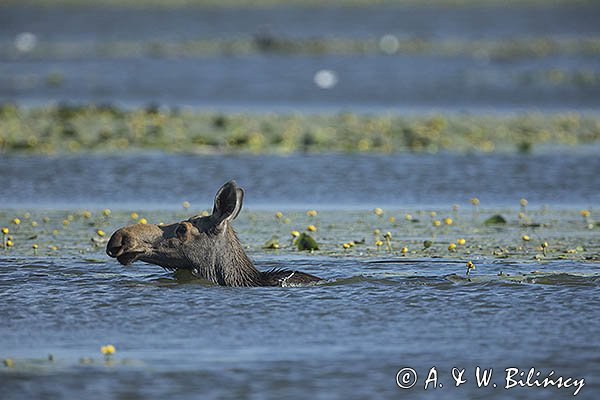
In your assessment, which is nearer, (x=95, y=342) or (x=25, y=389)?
(x=25, y=389)

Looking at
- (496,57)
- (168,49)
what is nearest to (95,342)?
(496,57)

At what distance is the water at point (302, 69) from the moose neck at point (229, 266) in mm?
20892

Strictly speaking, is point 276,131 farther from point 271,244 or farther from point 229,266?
point 229,266

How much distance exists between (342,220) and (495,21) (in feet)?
243

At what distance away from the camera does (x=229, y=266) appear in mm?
11828

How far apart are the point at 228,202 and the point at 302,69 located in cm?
3400

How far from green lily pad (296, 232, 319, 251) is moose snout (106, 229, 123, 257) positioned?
10.6 feet

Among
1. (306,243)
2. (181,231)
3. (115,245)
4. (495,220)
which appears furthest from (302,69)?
(115,245)

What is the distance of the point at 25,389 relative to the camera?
27.8 ft

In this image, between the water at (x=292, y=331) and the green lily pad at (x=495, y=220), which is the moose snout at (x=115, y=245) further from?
the green lily pad at (x=495, y=220)

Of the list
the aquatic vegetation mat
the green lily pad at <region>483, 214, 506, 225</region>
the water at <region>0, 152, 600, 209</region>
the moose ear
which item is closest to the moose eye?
the moose ear

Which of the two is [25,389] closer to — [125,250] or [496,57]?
[125,250]

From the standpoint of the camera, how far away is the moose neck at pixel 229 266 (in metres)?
11.8

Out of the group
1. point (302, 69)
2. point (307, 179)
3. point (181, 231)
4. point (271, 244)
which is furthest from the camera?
point (302, 69)
